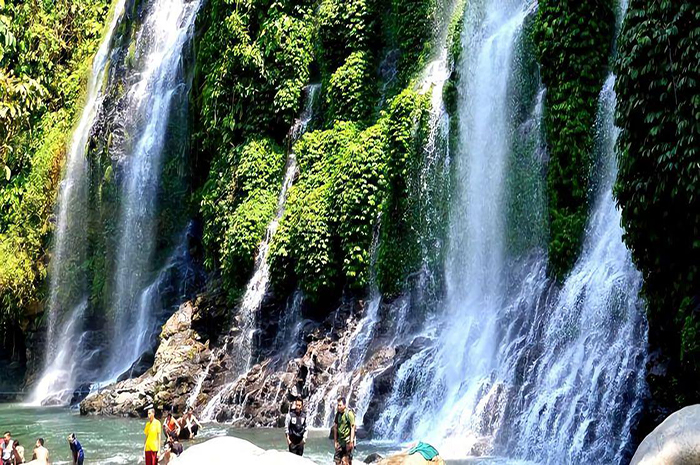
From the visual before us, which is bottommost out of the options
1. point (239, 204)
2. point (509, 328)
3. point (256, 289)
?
point (509, 328)

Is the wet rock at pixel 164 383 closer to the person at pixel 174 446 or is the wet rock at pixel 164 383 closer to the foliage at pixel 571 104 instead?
the person at pixel 174 446

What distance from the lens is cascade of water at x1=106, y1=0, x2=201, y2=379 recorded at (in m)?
31.5

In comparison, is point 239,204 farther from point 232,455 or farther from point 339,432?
point 232,455

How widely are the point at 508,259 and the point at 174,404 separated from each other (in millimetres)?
10135

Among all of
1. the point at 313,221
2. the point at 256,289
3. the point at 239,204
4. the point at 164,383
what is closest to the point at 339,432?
the point at 313,221

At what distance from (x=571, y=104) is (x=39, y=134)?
2513cm

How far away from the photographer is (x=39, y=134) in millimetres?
36719

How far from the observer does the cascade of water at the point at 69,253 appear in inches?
1303

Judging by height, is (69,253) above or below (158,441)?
above

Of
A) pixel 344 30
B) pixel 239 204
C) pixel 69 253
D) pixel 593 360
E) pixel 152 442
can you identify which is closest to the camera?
pixel 152 442

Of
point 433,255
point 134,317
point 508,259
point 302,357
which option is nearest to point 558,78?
point 508,259

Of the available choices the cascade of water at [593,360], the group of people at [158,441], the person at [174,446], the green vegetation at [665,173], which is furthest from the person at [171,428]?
the green vegetation at [665,173]

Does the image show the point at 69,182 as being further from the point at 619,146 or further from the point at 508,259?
the point at 619,146

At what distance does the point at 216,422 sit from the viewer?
22.9 metres
